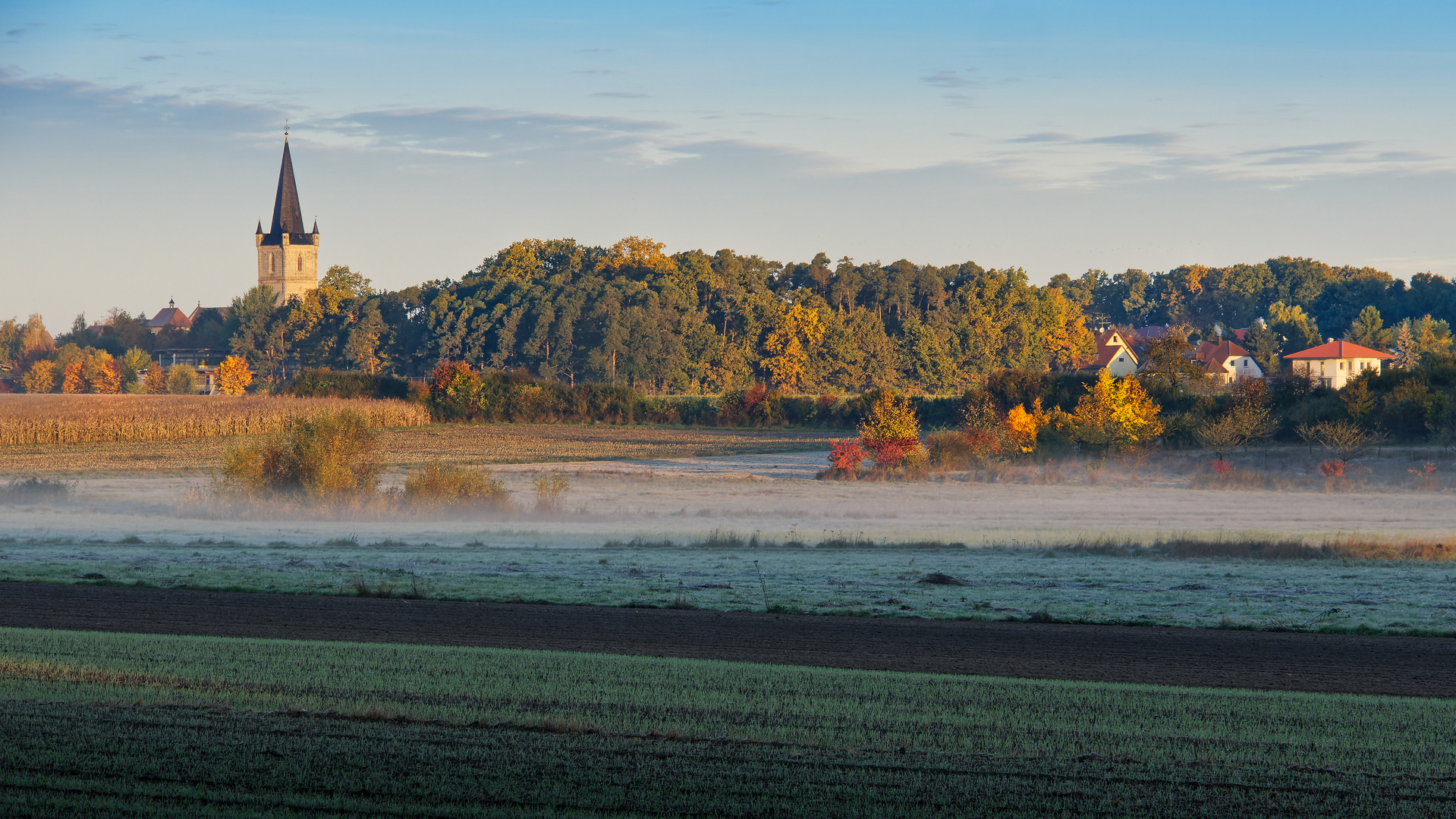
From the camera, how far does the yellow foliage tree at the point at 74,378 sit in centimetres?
12131

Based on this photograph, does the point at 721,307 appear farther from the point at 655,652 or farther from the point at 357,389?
the point at 655,652

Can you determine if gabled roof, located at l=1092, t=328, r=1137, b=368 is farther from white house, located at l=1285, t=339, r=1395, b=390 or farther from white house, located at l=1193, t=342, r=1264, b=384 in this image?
white house, located at l=1285, t=339, r=1395, b=390

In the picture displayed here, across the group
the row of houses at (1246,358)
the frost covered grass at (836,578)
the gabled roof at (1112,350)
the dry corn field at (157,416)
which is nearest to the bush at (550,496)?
the frost covered grass at (836,578)

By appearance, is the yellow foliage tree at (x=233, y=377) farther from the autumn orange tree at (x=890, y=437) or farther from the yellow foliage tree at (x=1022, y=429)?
the yellow foliage tree at (x=1022, y=429)

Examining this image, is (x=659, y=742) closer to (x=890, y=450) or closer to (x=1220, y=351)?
(x=890, y=450)

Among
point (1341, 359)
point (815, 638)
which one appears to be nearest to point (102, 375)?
point (1341, 359)

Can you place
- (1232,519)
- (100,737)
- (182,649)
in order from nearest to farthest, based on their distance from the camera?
(100,737), (182,649), (1232,519)

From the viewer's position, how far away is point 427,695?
10664mm

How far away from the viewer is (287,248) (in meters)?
145

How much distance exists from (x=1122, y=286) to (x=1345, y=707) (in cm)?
14584

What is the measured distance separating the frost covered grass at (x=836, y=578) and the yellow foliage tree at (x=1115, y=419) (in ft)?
65.6

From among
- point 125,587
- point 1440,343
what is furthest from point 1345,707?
point 1440,343

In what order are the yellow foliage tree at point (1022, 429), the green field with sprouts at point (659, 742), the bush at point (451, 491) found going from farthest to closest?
the yellow foliage tree at point (1022, 429), the bush at point (451, 491), the green field with sprouts at point (659, 742)

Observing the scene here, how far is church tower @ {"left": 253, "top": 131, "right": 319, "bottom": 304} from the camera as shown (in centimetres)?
14538
